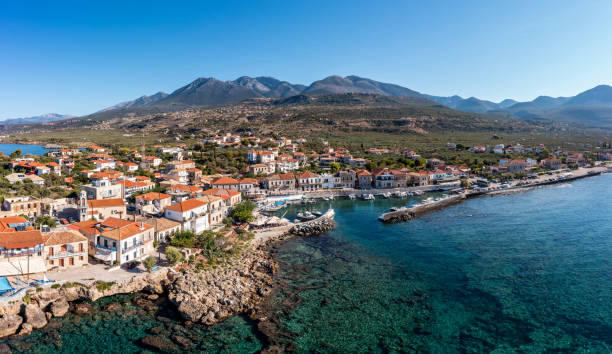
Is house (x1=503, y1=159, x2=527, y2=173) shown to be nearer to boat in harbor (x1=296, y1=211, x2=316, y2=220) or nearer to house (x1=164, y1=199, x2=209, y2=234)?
boat in harbor (x1=296, y1=211, x2=316, y2=220)

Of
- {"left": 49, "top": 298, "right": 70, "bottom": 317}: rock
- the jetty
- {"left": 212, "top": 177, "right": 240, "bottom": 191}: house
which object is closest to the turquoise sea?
{"left": 49, "top": 298, "right": 70, "bottom": 317}: rock

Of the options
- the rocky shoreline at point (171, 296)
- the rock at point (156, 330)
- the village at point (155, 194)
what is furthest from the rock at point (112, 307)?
the rock at point (156, 330)

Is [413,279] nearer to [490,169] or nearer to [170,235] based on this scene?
[170,235]

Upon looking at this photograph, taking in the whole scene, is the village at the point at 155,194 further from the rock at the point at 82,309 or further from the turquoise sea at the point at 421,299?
the turquoise sea at the point at 421,299

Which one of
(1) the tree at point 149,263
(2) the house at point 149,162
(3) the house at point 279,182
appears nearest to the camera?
(1) the tree at point 149,263

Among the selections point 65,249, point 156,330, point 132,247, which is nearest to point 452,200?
point 132,247

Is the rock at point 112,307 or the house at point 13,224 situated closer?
the rock at point 112,307
